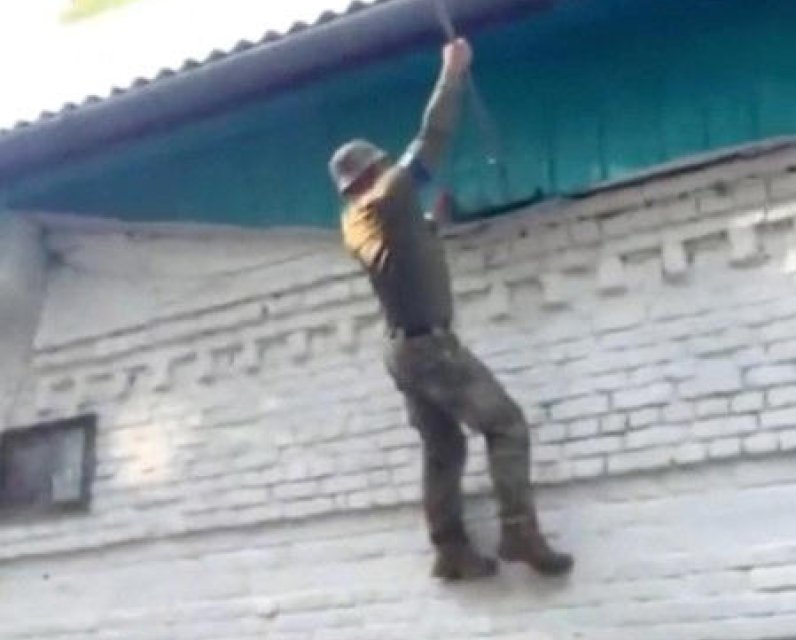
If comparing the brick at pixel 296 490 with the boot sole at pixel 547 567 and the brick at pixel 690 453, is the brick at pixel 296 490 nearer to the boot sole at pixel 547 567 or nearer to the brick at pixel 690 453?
the boot sole at pixel 547 567

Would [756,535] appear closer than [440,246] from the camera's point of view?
Yes

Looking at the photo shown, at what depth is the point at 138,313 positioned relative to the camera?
714 centimetres

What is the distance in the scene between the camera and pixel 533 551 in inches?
229

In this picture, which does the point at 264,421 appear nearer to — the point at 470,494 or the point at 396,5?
the point at 470,494

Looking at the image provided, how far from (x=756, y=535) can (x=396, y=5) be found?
1938 mm

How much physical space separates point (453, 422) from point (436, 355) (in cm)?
22

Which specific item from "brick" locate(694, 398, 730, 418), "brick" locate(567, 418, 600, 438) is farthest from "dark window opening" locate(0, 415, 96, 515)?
"brick" locate(694, 398, 730, 418)

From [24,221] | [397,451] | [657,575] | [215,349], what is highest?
[24,221]

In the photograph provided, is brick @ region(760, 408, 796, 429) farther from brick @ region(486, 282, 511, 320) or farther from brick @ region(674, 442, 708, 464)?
brick @ region(486, 282, 511, 320)

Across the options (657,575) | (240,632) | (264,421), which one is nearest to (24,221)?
(264,421)

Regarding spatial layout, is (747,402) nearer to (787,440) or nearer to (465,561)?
(787,440)

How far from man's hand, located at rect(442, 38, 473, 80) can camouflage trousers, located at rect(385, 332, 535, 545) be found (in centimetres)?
76

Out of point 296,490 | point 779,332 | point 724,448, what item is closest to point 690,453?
point 724,448

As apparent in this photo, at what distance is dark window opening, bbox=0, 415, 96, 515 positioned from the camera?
712 cm
